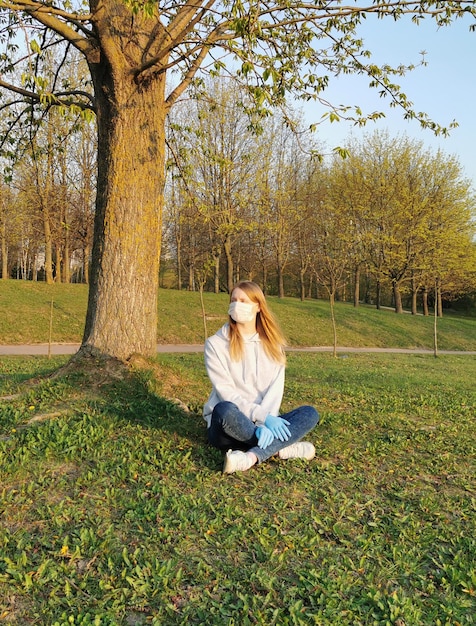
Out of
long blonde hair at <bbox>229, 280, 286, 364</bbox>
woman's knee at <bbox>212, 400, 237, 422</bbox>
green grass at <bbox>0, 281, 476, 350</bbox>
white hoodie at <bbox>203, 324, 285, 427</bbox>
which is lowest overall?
green grass at <bbox>0, 281, 476, 350</bbox>

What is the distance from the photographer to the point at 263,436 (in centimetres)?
386

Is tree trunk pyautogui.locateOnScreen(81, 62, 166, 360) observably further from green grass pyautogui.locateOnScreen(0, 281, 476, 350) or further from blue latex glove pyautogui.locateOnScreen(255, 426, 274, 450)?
green grass pyautogui.locateOnScreen(0, 281, 476, 350)

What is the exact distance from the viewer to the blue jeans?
3.87 m

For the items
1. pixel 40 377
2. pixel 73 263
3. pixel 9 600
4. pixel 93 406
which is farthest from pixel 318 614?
pixel 73 263

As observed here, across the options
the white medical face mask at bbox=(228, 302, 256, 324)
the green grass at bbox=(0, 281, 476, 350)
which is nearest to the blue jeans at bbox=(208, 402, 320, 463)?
the white medical face mask at bbox=(228, 302, 256, 324)

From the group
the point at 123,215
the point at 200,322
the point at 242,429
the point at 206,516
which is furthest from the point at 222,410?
the point at 200,322

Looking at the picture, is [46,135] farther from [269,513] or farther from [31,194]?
[269,513]

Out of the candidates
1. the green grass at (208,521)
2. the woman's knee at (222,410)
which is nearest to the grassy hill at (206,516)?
the green grass at (208,521)

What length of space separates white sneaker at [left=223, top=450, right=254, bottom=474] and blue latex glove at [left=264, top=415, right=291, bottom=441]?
28 centimetres

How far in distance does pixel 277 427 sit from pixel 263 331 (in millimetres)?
857

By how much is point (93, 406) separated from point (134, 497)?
1614mm

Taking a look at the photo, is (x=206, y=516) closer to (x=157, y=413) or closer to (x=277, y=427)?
(x=277, y=427)

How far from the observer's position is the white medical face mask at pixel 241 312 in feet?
14.0

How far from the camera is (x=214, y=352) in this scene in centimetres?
421
